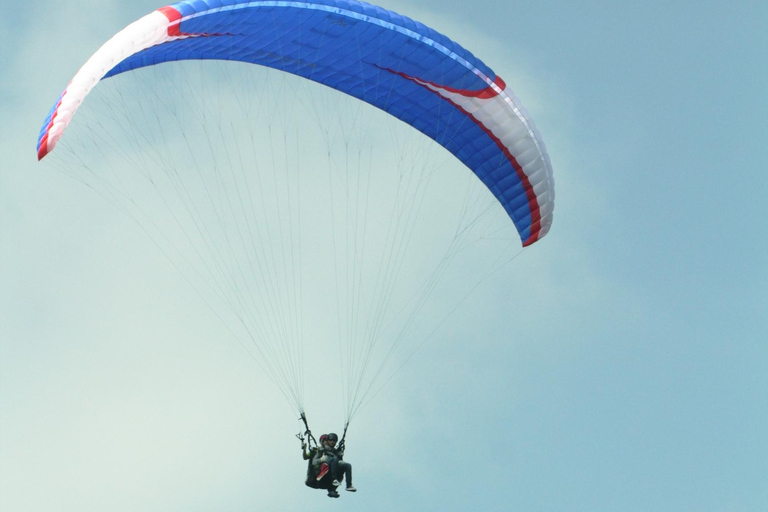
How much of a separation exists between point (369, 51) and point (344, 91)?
1776 mm

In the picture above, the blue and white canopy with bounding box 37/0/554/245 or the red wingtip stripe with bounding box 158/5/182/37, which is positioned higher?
the blue and white canopy with bounding box 37/0/554/245

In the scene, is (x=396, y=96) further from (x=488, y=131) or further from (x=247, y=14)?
(x=247, y=14)

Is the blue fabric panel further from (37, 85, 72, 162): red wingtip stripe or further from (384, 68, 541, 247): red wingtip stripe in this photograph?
(37, 85, 72, 162): red wingtip stripe

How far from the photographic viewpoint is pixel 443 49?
25.9 meters

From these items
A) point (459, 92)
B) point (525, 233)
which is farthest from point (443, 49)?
point (525, 233)

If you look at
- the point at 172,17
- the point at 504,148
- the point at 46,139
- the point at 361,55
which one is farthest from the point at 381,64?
the point at 46,139

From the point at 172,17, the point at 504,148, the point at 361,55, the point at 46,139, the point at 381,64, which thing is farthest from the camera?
the point at 504,148

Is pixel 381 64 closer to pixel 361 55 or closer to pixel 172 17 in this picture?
pixel 361 55

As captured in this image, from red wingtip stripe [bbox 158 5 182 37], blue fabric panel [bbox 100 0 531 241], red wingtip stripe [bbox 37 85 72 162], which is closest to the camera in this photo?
red wingtip stripe [bbox 37 85 72 162]

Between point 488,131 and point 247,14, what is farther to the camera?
point 488,131

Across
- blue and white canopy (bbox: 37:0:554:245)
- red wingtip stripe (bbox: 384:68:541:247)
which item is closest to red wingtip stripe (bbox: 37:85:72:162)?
blue and white canopy (bbox: 37:0:554:245)

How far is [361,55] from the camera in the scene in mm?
26000

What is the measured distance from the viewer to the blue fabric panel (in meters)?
24.7

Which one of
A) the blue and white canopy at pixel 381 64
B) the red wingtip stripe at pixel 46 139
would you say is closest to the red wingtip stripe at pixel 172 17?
the blue and white canopy at pixel 381 64
